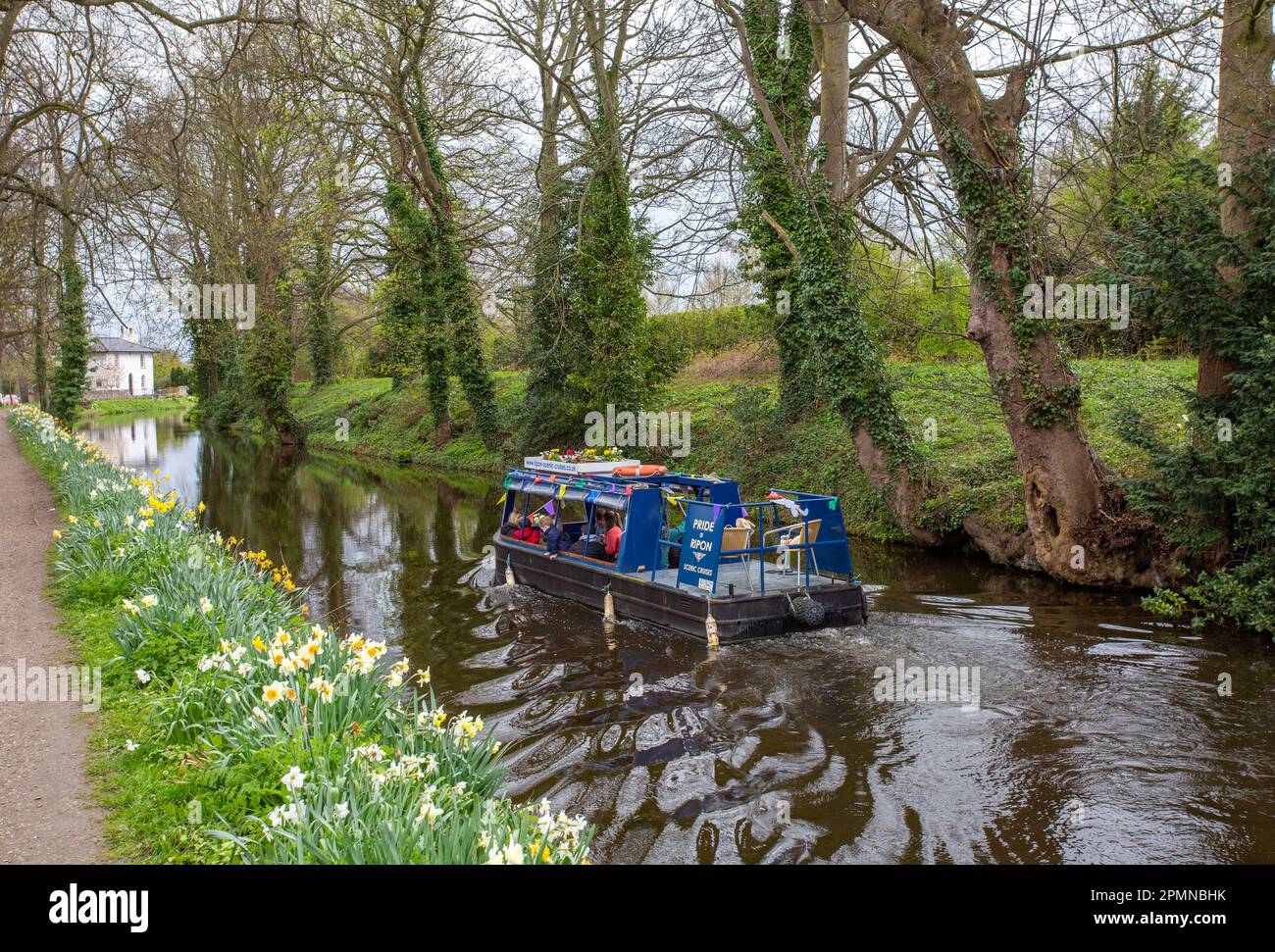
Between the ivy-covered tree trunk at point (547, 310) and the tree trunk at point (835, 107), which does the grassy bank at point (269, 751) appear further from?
the ivy-covered tree trunk at point (547, 310)

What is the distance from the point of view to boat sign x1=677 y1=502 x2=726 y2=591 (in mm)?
11000

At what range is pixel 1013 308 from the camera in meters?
12.5

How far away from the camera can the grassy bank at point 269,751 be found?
412cm

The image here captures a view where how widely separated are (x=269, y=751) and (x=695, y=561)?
6889 millimetres

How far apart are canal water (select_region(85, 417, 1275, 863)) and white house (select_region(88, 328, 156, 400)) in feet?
301

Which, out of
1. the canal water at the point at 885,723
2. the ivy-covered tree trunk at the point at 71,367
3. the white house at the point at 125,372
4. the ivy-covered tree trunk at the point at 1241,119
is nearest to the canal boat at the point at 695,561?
the canal water at the point at 885,723

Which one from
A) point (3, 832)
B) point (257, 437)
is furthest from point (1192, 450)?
point (257, 437)

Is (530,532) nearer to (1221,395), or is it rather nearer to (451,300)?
(1221,395)

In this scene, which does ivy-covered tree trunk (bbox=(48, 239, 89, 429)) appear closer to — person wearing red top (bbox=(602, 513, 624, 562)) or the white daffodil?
person wearing red top (bbox=(602, 513, 624, 562))

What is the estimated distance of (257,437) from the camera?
46.5m

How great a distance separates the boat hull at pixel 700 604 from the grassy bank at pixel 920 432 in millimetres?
4004

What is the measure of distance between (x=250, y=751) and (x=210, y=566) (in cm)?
399

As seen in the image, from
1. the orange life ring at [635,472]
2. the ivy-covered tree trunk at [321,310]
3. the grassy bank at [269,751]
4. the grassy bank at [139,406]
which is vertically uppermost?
the ivy-covered tree trunk at [321,310]

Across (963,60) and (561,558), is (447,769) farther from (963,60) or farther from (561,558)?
(963,60)
